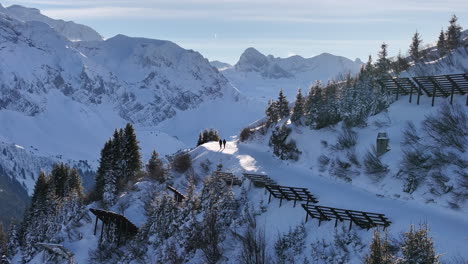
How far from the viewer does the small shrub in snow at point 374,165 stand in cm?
3997

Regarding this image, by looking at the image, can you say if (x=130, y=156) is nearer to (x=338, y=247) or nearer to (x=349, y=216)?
(x=349, y=216)

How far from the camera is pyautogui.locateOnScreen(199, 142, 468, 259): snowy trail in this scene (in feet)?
92.1

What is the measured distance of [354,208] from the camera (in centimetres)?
3441

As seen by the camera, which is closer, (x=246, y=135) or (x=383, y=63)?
(x=383, y=63)

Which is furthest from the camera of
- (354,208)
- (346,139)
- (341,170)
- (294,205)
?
(346,139)

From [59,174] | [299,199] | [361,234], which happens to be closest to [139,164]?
[59,174]

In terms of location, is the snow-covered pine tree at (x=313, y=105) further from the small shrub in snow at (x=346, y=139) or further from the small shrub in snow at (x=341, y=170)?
the small shrub in snow at (x=341, y=170)

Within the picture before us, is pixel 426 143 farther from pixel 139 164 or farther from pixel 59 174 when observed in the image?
pixel 59 174

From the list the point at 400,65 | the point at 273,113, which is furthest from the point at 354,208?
the point at 273,113

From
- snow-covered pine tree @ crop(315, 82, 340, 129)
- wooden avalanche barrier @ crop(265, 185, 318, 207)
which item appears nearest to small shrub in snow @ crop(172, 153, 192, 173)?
snow-covered pine tree @ crop(315, 82, 340, 129)

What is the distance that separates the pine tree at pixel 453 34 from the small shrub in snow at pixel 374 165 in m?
23.2

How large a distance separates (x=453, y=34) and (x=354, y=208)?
116 ft

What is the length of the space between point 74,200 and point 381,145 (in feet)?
110

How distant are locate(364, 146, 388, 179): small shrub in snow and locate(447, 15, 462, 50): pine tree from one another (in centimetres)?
2320
